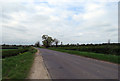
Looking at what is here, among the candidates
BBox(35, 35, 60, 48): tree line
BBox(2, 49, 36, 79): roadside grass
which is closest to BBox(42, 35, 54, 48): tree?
BBox(35, 35, 60, 48): tree line

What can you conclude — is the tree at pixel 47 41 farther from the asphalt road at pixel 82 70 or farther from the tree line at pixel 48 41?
the asphalt road at pixel 82 70

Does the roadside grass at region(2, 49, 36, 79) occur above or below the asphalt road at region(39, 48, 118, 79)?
above

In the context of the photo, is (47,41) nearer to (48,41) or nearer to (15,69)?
(48,41)

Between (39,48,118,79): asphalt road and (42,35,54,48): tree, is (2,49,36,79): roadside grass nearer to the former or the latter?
(39,48,118,79): asphalt road

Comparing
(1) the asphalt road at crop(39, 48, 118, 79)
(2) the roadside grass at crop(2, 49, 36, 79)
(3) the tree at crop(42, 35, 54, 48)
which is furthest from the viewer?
→ (3) the tree at crop(42, 35, 54, 48)

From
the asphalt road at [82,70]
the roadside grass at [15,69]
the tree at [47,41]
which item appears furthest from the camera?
the tree at [47,41]

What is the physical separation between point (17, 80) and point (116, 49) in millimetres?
19186

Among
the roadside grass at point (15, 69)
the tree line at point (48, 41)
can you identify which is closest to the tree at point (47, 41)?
the tree line at point (48, 41)

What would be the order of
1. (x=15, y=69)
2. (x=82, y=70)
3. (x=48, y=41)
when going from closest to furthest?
(x=15, y=69) → (x=82, y=70) → (x=48, y=41)

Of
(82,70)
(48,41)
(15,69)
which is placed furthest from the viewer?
(48,41)

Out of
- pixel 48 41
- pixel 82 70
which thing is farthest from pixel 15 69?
pixel 48 41

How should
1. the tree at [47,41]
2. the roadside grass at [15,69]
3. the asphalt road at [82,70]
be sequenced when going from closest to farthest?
the roadside grass at [15,69] < the asphalt road at [82,70] < the tree at [47,41]

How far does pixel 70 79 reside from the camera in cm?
545

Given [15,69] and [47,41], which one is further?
[47,41]
